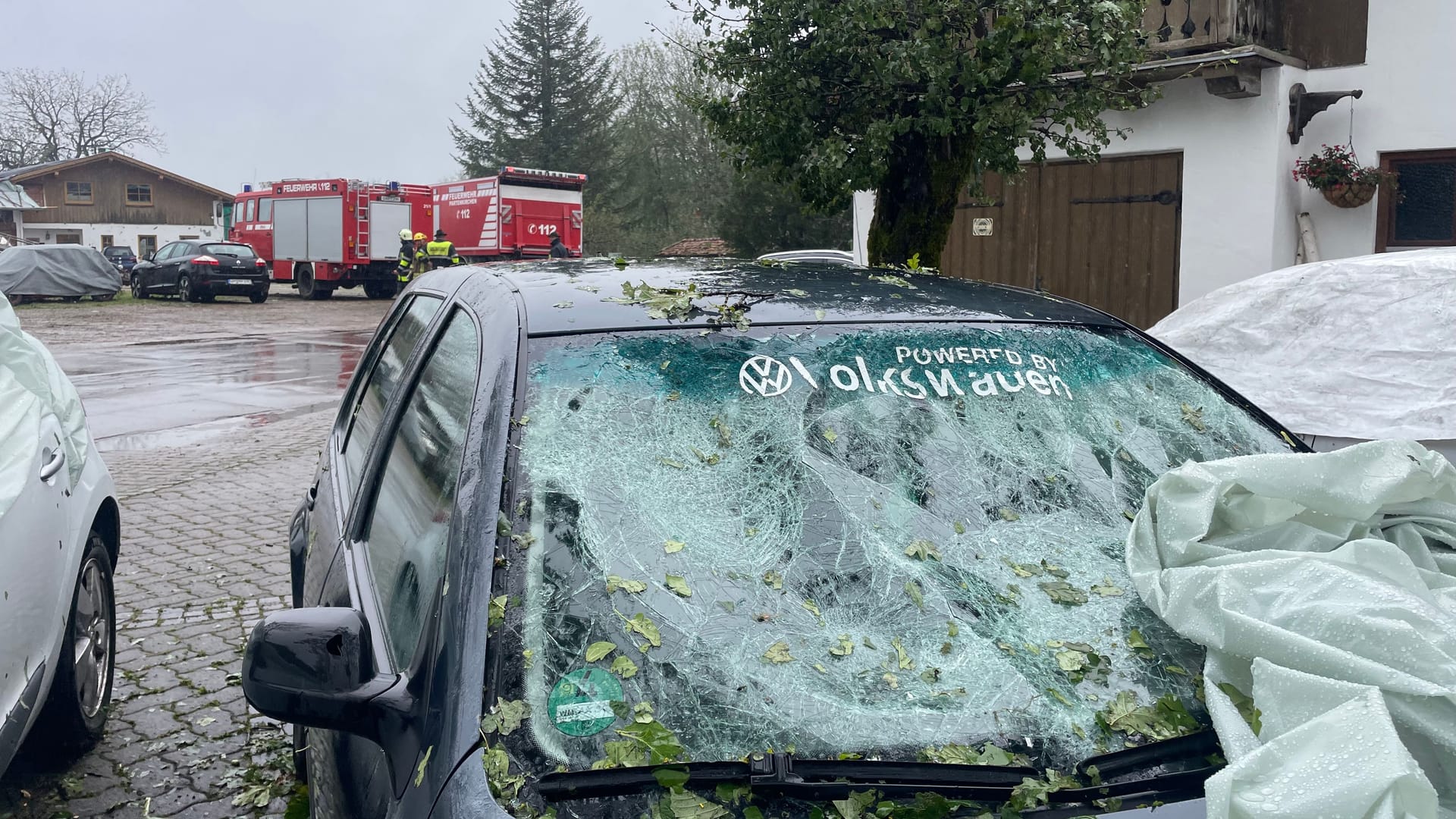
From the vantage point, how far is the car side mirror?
1.71 m

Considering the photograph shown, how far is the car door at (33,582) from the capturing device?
2.88 meters

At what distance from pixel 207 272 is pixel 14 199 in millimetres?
27587

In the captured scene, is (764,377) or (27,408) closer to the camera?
(764,377)

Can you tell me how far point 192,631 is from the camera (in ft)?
16.7

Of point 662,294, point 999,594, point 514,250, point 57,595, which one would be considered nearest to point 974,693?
point 999,594

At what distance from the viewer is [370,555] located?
242cm

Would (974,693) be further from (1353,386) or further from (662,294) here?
(1353,386)

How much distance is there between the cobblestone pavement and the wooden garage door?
6.56 meters

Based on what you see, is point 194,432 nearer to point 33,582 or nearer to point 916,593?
point 33,582

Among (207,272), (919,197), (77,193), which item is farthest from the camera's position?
(77,193)

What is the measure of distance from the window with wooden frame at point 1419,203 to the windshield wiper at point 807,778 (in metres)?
10.0

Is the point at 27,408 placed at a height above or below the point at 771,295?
below

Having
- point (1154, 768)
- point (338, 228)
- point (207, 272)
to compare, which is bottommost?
point (1154, 768)

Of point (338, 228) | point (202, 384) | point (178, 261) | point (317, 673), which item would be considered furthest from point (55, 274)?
point (317, 673)
